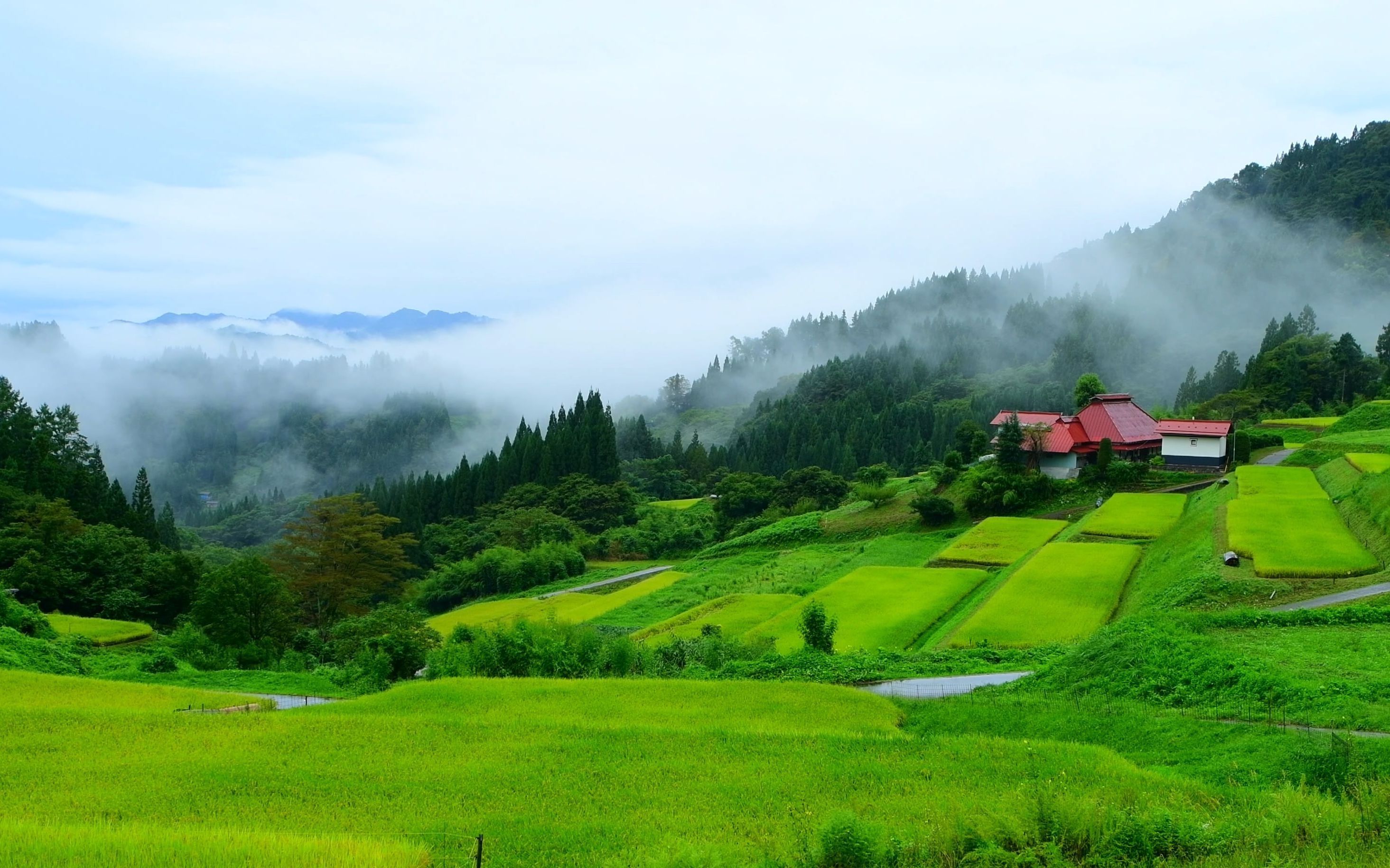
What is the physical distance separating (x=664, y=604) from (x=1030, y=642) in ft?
77.1

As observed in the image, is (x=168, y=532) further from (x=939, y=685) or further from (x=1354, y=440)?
(x=1354, y=440)

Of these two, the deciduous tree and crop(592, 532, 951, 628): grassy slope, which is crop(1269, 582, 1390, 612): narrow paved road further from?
the deciduous tree

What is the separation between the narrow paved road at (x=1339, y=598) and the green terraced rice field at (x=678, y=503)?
6502 cm

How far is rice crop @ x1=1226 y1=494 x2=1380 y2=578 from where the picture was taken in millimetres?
29734

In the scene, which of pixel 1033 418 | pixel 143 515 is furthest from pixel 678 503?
pixel 143 515

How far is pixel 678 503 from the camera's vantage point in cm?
10175

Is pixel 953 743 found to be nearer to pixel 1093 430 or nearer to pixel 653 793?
pixel 653 793

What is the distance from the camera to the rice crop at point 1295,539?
2973cm

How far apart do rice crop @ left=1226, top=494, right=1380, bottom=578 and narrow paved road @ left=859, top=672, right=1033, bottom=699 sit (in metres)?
10.1

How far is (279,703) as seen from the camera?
27828 millimetres

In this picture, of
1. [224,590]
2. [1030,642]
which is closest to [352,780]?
[1030,642]

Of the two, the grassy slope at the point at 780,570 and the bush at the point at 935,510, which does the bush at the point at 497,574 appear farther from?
the bush at the point at 935,510

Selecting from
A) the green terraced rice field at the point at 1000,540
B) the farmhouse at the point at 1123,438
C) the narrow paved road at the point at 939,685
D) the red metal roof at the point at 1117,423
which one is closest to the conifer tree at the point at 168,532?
the green terraced rice field at the point at 1000,540

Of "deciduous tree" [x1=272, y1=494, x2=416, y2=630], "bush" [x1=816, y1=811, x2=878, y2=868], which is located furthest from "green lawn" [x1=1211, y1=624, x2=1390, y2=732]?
"deciduous tree" [x1=272, y1=494, x2=416, y2=630]
